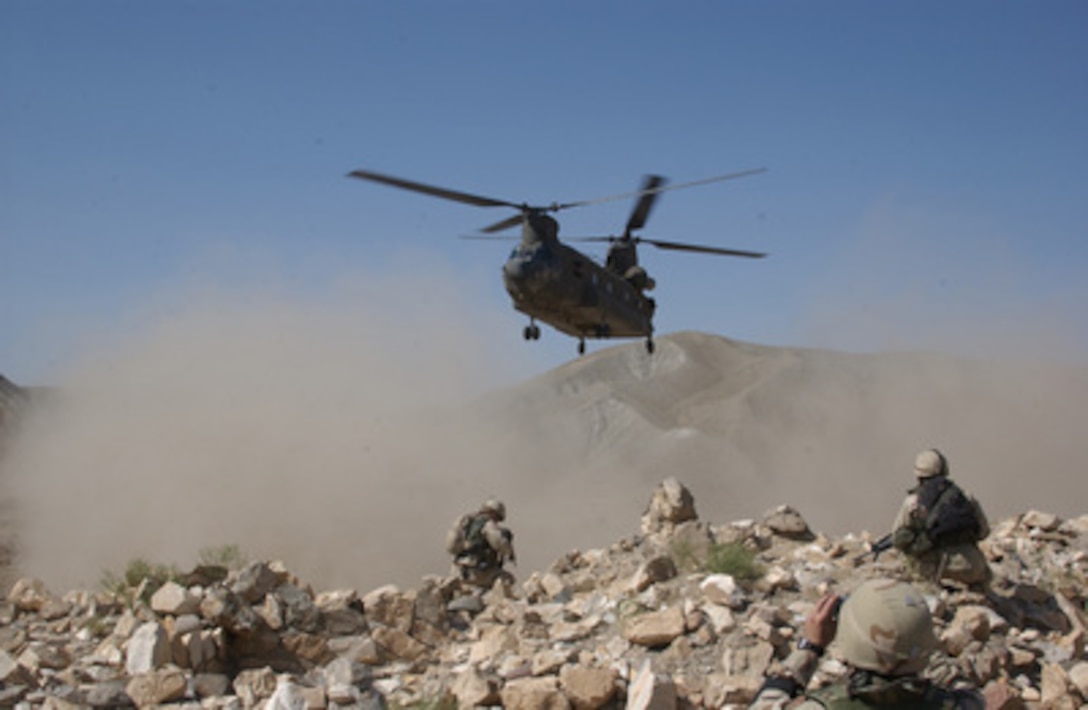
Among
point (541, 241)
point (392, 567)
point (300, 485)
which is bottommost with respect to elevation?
point (392, 567)

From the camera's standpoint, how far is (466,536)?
11875mm

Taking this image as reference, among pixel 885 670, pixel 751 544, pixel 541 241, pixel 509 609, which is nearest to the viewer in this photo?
pixel 885 670

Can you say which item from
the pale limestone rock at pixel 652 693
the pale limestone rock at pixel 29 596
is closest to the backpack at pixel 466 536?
the pale limestone rock at pixel 29 596

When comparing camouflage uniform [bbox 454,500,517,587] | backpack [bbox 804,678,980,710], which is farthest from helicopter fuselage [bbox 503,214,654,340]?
backpack [bbox 804,678,980,710]

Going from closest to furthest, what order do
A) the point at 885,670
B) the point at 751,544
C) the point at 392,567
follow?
the point at 885,670 → the point at 751,544 → the point at 392,567

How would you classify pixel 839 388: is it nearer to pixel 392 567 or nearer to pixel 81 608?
pixel 392 567

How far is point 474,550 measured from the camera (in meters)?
11.8

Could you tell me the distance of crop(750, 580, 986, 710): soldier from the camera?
9.86 ft

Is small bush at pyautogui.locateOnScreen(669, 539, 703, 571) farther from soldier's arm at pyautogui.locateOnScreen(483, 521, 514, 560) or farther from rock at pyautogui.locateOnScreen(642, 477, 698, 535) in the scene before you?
rock at pyautogui.locateOnScreen(642, 477, 698, 535)

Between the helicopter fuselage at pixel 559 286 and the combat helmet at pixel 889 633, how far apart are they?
1280 cm

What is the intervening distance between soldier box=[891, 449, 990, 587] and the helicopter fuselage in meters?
8.39

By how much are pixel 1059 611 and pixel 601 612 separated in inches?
149

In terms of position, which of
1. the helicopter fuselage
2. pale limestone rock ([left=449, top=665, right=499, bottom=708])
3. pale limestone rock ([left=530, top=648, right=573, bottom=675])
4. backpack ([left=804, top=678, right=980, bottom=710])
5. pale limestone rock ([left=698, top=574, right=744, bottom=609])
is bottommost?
pale limestone rock ([left=449, top=665, right=499, bottom=708])

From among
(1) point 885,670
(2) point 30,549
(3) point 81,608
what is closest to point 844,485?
(2) point 30,549
